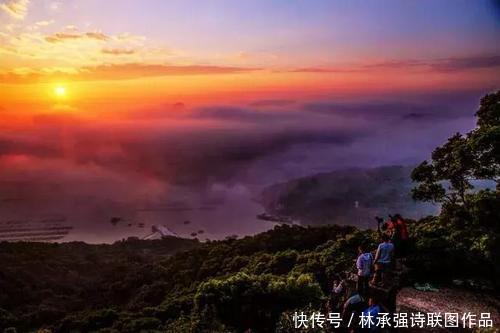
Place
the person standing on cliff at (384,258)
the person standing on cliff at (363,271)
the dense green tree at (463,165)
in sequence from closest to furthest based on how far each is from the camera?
the person standing on cliff at (363,271) → the person standing on cliff at (384,258) → the dense green tree at (463,165)

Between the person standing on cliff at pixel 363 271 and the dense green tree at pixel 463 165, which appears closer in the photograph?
the person standing on cliff at pixel 363 271

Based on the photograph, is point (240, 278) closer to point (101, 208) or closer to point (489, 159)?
point (489, 159)

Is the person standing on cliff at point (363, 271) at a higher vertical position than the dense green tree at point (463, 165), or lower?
lower

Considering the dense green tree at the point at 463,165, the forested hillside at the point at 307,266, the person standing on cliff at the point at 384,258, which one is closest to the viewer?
the person standing on cliff at the point at 384,258

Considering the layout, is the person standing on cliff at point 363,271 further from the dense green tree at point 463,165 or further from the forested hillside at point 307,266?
the dense green tree at point 463,165

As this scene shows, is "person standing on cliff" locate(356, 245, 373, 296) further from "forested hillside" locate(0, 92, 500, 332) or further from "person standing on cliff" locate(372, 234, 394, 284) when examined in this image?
"forested hillside" locate(0, 92, 500, 332)

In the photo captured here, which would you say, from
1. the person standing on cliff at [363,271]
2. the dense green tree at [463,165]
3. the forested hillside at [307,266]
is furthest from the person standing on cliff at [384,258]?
the dense green tree at [463,165]

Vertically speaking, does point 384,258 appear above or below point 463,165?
below

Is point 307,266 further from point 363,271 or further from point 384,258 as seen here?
point 363,271

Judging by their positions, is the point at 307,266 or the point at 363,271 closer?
the point at 363,271

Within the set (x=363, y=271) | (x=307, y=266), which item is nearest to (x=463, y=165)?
(x=307, y=266)

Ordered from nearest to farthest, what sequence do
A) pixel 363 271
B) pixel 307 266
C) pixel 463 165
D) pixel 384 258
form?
→ pixel 363 271 → pixel 384 258 → pixel 463 165 → pixel 307 266

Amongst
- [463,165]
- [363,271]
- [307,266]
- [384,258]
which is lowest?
[307,266]

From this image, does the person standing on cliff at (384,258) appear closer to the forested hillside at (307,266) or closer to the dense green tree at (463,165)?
the forested hillside at (307,266)
